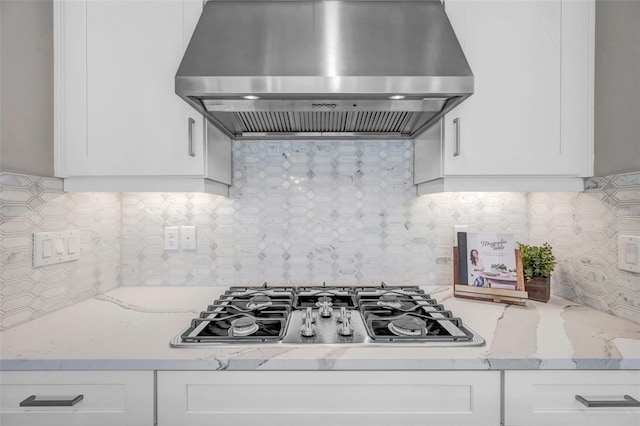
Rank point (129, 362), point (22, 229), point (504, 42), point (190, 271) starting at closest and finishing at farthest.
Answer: point (129, 362), point (22, 229), point (504, 42), point (190, 271)

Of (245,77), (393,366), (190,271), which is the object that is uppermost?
(245,77)

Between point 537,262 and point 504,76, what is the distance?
79 cm

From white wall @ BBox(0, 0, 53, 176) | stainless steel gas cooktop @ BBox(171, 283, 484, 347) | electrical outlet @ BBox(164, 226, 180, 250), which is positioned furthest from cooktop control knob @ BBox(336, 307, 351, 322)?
white wall @ BBox(0, 0, 53, 176)

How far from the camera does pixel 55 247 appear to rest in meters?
1.27

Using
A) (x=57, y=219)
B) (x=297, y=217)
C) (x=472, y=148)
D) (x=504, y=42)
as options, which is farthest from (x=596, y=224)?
(x=57, y=219)

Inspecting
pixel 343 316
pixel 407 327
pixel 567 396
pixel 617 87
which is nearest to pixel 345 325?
pixel 343 316

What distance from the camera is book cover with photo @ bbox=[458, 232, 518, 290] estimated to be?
4.56 feet

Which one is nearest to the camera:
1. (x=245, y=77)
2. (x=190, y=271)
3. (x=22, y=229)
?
(x=245, y=77)

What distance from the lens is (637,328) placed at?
1097mm

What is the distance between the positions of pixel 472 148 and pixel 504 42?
42 cm

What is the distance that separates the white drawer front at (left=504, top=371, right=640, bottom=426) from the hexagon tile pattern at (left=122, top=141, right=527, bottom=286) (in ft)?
2.52

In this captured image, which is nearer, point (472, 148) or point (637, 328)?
point (637, 328)

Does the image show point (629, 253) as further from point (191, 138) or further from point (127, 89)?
point (127, 89)

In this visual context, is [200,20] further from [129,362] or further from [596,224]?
[596,224]
